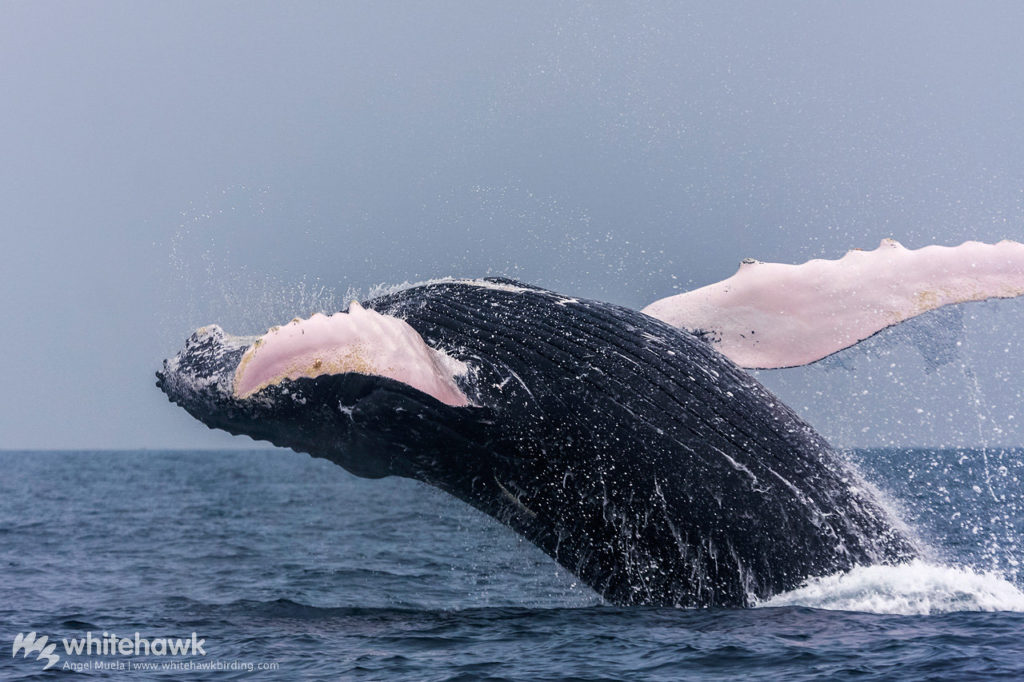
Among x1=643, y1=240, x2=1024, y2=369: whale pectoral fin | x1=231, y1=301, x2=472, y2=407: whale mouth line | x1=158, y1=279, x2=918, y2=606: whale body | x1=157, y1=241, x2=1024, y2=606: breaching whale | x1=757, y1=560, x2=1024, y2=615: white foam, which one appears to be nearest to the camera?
x1=231, y1=301, x2=472, y2=407: whale mouth line

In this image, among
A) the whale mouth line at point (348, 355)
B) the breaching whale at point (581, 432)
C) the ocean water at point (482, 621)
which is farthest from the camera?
the ocean water at point (482, 621)

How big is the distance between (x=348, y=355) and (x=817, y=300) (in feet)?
12.6

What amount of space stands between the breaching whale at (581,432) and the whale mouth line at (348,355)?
12 millimetres

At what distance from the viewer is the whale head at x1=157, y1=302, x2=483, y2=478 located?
19.5 ft

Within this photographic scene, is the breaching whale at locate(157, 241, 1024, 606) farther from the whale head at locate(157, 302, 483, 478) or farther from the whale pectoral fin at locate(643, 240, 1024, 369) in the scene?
the whale pectoral fin at locate(643, 240, 1024, 369)

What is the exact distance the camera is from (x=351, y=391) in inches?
237

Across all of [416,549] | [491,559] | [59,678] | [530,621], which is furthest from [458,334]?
[416,549]

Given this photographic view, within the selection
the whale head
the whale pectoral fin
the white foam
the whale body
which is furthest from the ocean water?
the whale pectoral fin

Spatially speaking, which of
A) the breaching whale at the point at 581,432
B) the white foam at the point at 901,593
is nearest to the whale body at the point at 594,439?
the breaching whale at the point at 581,432

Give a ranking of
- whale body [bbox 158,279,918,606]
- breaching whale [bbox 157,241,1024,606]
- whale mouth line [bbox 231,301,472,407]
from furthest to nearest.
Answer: whale body [bbox 158,279,918,606]
breaching whale [bbox 157,241,1024,606]
whale mouth line [bbox 231,301,472,407]

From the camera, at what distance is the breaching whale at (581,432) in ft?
20.3

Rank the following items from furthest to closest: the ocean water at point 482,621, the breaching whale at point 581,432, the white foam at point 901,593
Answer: the white foam at point 901,593 → the ocean water at point 482,621 → the breaching whale at point 581,432

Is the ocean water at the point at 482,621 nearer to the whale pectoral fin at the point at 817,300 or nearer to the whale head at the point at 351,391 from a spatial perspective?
the whale head at the point at 351,391

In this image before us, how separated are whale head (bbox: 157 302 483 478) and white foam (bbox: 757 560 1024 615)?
259 centimetres
